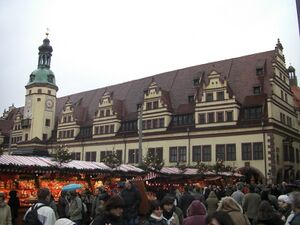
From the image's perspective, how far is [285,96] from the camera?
3984cm

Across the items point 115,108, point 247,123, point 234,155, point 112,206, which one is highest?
point 115,108

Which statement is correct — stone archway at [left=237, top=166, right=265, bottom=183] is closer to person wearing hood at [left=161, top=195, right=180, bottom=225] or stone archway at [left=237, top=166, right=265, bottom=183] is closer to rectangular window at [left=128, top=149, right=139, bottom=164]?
rectangular window at [left=128, top=149, right=139, bottom=164]

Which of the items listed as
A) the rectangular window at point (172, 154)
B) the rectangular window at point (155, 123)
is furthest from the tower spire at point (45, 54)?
the rectangular window at point (172, 154)

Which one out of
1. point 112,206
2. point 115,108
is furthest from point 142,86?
point 112,206

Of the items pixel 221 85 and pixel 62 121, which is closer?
pixel 221 85

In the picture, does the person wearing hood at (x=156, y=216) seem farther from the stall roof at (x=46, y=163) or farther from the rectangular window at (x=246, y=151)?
the rectangular window at (x=246, y=151)

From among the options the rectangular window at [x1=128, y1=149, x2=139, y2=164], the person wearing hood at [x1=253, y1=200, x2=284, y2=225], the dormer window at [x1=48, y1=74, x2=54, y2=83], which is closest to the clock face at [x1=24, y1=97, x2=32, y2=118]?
the dormer window at [x1=48, y1=74, x2=54, y2=83]

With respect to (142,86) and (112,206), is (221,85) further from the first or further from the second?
(112,206)

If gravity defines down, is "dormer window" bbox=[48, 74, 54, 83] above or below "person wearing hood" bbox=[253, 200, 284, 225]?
above

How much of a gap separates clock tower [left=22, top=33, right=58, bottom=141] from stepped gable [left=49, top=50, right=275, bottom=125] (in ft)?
16.5

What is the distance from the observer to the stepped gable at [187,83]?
3850 centimetres

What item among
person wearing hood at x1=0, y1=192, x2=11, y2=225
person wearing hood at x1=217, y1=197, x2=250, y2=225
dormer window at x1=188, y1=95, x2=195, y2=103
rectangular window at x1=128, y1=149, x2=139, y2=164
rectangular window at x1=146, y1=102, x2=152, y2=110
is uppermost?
dormer window at x1=188, y1=95, x2=195, y2=103

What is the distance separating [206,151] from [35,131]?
2849cm

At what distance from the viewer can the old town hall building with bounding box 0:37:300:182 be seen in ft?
116
